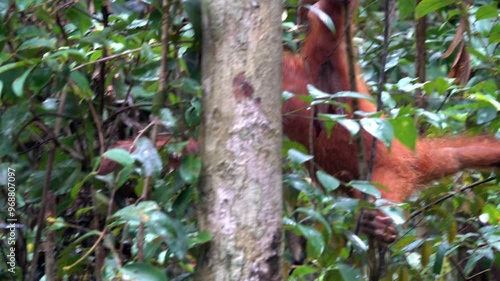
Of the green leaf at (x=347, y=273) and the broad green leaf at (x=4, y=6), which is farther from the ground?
the broad green leaf at (x=4, y=6)

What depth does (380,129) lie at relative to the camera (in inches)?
67.2

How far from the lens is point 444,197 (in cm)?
254

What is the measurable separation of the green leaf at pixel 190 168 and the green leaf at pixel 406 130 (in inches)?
22.7

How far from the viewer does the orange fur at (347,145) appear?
3111 millimetres

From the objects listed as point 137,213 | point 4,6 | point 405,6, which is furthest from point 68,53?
point 405,6

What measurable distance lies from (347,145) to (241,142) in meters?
1.98

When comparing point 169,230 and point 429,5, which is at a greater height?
point 429,5

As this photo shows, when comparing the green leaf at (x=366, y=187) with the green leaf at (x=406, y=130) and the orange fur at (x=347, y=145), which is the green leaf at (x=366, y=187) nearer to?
the green leaf at (x=406, y=130)

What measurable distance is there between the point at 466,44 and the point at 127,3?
57.4 inches

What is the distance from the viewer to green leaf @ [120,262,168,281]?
4.41ft

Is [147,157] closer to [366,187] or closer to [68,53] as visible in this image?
[68,53]

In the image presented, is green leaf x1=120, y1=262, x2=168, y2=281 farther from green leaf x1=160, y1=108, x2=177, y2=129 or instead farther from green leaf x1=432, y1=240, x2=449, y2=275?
green leaf x1=432, y1=240, x2=449, y2=275

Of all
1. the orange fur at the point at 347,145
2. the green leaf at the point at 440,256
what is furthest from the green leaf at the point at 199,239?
the orange fur at the point at 347,145

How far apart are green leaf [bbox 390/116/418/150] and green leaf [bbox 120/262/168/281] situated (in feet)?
2.51
